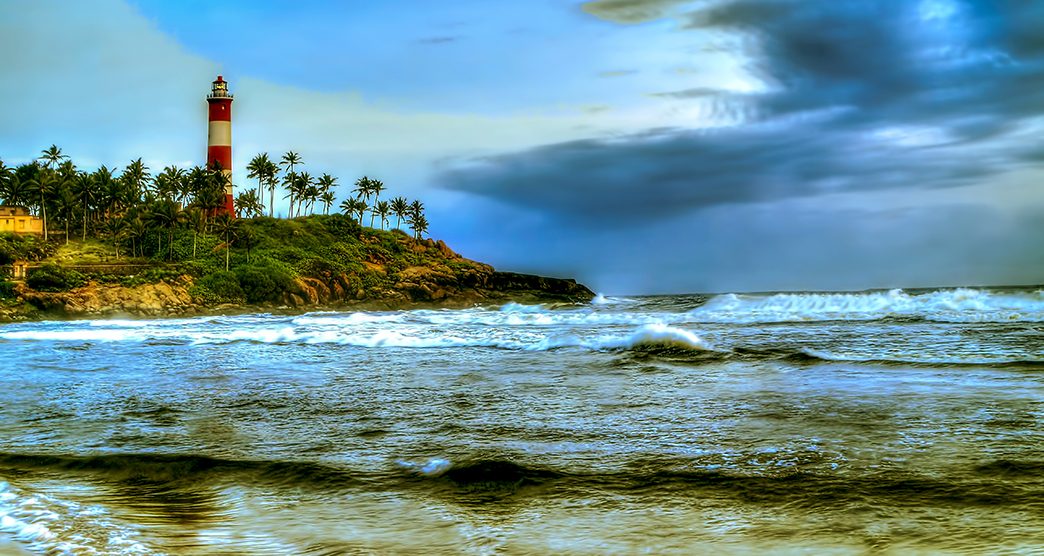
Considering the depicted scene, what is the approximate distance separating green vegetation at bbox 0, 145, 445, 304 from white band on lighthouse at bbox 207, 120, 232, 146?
9.92 feet

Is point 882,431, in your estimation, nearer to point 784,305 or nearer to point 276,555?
point 276,555

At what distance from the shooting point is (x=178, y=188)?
8669 cm

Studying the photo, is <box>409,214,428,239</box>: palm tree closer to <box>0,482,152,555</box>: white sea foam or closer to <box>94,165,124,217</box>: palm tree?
<box>94,165,124,217</box>: palm tree

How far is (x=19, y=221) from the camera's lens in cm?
7438

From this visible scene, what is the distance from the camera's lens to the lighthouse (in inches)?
2968

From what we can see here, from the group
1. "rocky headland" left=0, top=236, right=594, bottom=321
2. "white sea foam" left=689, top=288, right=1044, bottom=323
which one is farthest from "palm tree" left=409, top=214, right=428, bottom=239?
"white sea foam" left=689, top=288, right=1044, bottom=323

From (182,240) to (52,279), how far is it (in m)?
23.8

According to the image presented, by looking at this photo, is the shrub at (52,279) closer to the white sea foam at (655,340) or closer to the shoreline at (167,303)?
the shoreline at (167,303)

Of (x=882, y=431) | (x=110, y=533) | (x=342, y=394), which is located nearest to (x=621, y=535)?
(x=110, y=533)

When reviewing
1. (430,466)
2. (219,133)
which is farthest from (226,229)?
(430,466)

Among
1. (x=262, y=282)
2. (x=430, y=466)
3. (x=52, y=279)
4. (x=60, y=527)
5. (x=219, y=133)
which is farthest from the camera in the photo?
(x=219, y=133)

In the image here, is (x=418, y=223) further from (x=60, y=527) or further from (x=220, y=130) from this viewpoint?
(x=60, y=527)

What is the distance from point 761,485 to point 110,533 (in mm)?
4319

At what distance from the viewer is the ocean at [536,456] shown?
447 centimetres
